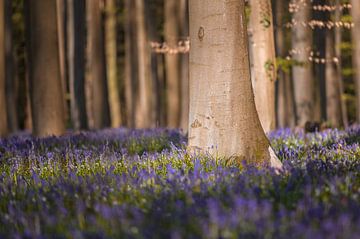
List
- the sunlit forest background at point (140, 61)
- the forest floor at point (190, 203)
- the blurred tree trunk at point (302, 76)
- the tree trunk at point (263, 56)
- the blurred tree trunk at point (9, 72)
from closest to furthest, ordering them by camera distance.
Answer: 1. the forest floor at point (190, 203)
2. the tree trunk at point (263, 56)
3. the sunlit forest background at point (140, 61)
4. the blurred tree trunk at point (302, 76)
5. the blurred tree trunk at point (9, 72)

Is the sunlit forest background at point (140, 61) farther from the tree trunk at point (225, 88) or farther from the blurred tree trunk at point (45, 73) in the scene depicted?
the tree trunk at point (225, 88)

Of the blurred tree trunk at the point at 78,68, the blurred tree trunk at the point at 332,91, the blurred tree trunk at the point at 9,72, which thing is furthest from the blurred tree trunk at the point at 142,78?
the blurred tree trunk at the point at 332,91

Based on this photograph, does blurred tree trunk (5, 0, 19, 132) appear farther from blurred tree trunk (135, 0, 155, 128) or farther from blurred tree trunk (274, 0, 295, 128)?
blurred tree trunk (274, 0, 295, 128)

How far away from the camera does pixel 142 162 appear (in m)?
7.58

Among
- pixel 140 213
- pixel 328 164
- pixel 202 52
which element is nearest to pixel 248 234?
pixel 140 213

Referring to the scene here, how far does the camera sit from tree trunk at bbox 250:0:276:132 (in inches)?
466

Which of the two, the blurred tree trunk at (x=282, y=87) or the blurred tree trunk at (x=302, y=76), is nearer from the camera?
the blurred tree trunk at (x=302, y=76)

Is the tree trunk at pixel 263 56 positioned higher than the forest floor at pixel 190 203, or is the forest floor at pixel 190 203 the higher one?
the tree trunk at pixel 263 56

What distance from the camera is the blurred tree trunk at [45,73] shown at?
13289 mm

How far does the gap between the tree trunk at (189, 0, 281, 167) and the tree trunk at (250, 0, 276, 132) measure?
4.44 meters

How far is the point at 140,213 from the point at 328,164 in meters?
2.49

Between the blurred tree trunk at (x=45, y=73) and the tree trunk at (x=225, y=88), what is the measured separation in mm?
6477

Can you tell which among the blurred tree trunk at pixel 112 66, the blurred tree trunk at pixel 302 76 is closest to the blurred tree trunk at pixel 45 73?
the blurred tree trunk at pixel 302 76

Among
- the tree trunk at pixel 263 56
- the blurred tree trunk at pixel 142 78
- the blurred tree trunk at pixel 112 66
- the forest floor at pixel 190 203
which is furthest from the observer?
the blurred tree trunk at pixel 112 66
